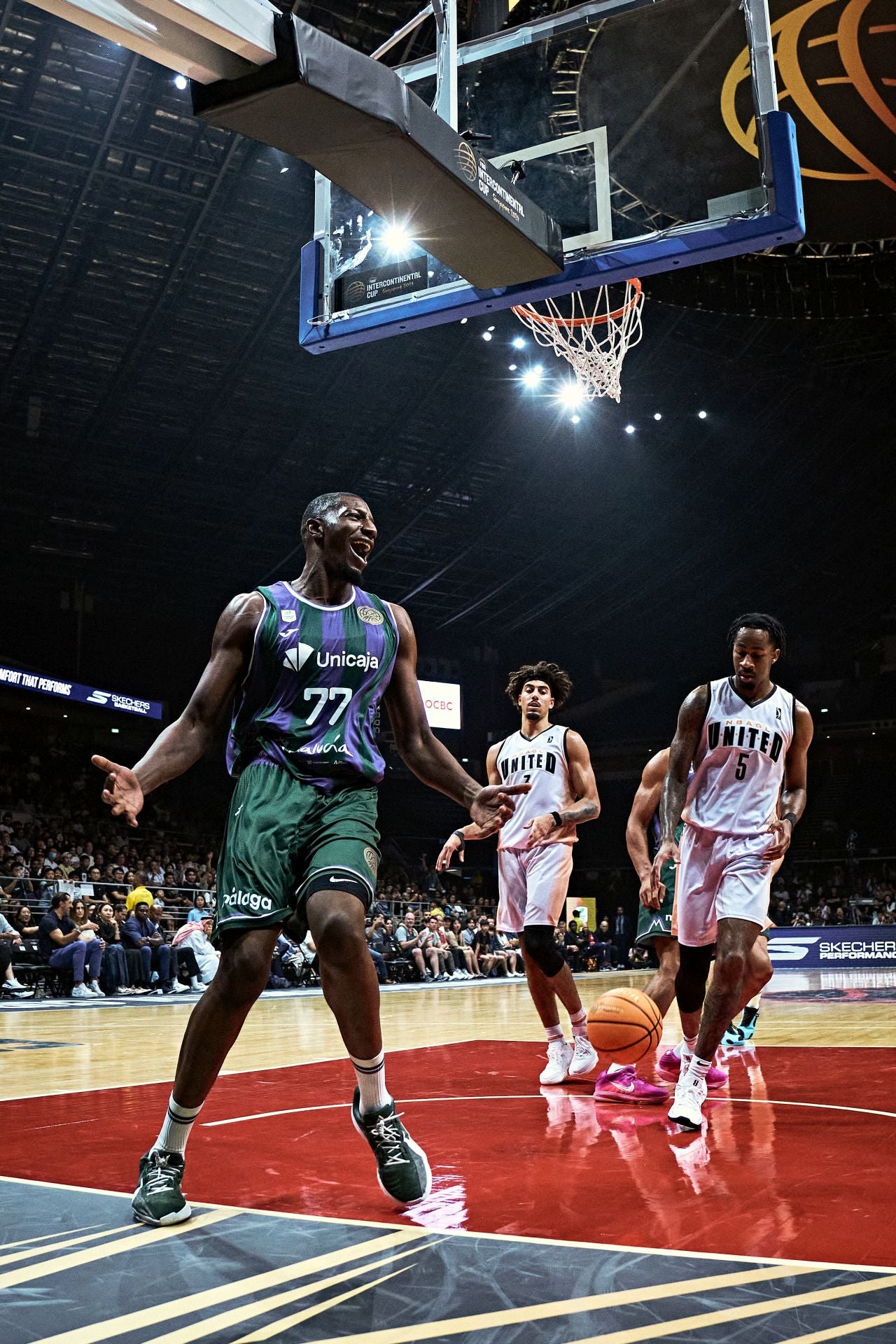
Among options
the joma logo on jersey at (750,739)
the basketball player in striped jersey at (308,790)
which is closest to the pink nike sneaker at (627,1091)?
the joma logo on jersey at (750,739)

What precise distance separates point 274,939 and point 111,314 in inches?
687

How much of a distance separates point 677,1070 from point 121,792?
13.3 feet

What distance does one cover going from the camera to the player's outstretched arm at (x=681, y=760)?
4961 millimetres

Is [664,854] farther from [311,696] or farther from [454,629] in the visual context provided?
[454,629]

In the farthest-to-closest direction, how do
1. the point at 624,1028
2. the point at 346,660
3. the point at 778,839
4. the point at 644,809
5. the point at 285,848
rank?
1. the point at 644,809
2. the point at 624,1028
3. the point at 778,839
4. the point at 346,660
5. the point at 285,848

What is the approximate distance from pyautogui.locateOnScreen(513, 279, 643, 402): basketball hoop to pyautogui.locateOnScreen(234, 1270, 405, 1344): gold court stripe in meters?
9.26

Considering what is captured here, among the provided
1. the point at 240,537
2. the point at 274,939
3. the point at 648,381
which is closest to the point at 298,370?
the point at 240,537

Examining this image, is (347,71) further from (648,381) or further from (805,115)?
(648,381)

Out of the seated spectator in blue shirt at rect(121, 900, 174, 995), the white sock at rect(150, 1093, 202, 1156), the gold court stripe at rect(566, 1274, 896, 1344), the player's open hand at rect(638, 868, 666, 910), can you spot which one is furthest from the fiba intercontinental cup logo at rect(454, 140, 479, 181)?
the seated spectator in blue shirt at rect(121, 900, 174, 995)

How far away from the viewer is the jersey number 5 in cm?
339

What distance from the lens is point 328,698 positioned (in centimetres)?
341

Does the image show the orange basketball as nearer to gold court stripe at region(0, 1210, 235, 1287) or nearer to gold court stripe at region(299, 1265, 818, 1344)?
gold court stripe at region(0, 1210, 235, 1287)

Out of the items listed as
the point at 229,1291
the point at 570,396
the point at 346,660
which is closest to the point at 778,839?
the point at 346,660

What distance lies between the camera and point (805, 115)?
8570 millimetres
